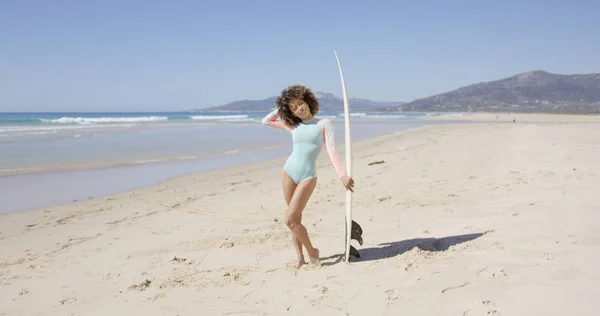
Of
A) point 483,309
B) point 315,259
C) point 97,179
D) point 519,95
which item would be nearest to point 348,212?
point 315,259

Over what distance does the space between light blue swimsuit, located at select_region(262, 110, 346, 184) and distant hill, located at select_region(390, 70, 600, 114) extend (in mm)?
115130

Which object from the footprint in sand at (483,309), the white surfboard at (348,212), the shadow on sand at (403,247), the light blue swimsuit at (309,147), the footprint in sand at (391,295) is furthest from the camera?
the shadow on sand at (403,247)

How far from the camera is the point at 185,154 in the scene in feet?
54.1

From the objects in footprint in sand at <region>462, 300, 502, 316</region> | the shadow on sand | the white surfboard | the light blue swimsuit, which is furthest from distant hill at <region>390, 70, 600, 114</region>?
footprint in sand at <region>462, 300, 502, 316</region>

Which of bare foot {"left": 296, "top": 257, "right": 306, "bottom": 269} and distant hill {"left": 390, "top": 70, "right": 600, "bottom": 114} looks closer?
bare foot {"left": 296, "top": 257, "right": 306, "bottom": 269}

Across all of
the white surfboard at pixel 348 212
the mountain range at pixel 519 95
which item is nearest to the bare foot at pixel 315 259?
the white surfboard at pixel 348 212

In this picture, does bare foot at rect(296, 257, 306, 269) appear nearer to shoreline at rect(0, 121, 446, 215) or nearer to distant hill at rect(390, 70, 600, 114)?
shoreline at rect(0, 121, 446, 215)

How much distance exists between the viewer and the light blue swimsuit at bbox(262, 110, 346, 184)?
397cm

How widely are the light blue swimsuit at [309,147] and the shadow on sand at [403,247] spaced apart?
94cm

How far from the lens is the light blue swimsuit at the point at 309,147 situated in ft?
13.0

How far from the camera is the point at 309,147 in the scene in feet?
13.1

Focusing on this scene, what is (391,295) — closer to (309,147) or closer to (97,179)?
(309,147)

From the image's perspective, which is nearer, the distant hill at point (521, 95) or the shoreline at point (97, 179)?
the shoreline at point (97, 179)

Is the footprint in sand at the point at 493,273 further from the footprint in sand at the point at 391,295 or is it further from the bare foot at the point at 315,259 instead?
the bare foot at the point at 315,259
